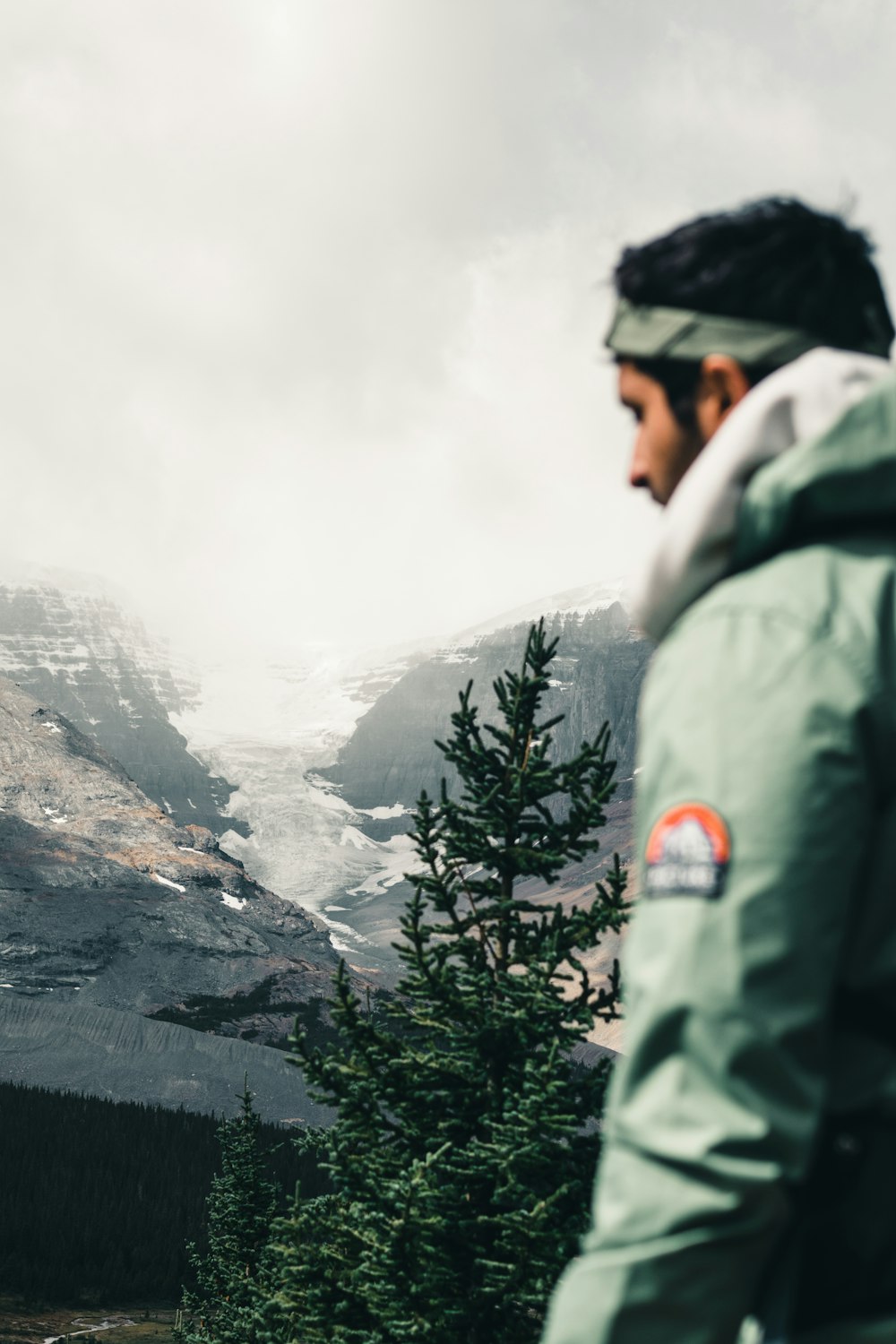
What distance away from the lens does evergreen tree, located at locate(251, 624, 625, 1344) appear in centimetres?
684

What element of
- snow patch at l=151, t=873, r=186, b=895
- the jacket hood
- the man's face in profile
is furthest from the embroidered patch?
snow patch at l=151, t=873, r=186, b=895

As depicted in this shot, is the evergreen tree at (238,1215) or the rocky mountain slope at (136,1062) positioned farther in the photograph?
the rocky mountain slope at (136,1062)

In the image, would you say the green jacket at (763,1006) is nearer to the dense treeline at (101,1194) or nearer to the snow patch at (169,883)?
the dense treeline at (101,1194)

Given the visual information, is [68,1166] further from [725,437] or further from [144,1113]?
[725,437]

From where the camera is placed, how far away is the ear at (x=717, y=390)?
59.4 inches

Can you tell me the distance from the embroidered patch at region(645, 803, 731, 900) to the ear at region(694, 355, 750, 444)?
1.98ft

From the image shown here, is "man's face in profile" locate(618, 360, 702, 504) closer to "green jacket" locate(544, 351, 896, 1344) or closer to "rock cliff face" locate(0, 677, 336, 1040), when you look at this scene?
"green jacket" locate(544, 351, 896, 1344)

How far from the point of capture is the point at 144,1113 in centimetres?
10400

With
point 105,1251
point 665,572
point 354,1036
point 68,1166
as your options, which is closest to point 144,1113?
point 68,1166

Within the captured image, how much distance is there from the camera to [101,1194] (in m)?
84.0

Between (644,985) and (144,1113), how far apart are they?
11317 cm

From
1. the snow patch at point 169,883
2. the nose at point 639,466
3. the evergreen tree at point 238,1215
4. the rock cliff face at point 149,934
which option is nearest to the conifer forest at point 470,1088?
the nose at point 639,466

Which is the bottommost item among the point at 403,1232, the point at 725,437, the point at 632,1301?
the point at 403,1232

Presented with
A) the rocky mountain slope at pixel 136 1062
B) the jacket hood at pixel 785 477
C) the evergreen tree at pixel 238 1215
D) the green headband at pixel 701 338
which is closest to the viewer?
the jacket hood at pixel 785 477
